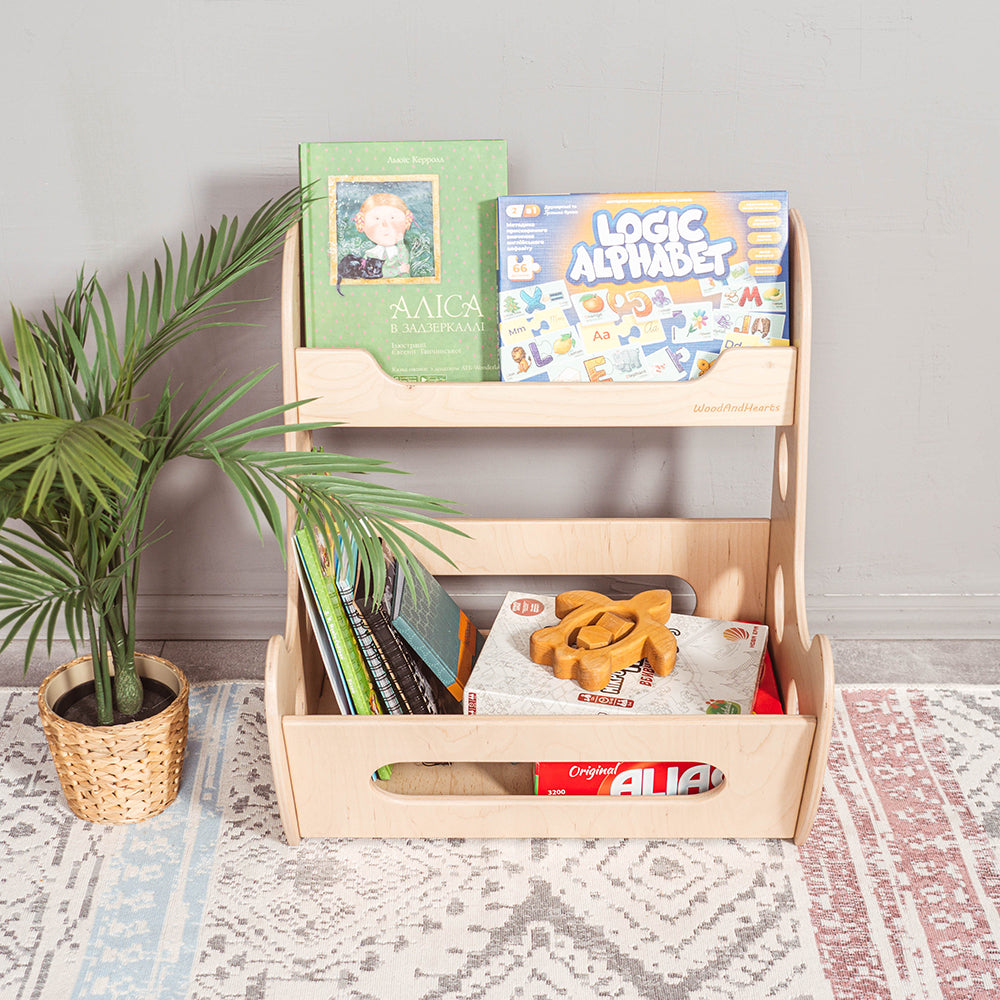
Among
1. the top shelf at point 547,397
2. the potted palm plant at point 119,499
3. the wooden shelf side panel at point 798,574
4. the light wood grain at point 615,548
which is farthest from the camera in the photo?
the light wood grain at point 615,548

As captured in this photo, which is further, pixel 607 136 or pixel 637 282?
pixel 607 136

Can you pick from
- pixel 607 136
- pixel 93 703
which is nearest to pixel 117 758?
pixel 93 703

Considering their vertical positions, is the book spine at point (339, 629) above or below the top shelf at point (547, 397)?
below

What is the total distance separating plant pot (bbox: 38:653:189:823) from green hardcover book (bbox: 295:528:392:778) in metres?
0.24

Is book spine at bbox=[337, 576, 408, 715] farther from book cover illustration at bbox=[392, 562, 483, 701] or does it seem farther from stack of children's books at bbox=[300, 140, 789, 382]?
stack of children's books at bbox=[300, 140, 789, 382]

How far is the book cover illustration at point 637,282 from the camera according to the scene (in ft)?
4.28

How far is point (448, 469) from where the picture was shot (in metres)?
1.67

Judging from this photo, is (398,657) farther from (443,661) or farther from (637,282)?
(637,282)

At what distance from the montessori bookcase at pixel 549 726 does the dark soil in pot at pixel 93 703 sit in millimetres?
202

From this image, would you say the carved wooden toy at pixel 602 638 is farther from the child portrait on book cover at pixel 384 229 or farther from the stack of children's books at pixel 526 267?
the child portrait on book cover at pixel 384 229

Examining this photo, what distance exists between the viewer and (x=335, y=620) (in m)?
1.30

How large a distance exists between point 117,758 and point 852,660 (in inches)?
47.0

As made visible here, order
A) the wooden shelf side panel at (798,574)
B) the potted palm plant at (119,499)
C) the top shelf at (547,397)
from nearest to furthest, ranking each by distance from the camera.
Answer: the potted palm plant at (119,499), the wooden shelf side panel at (798,574), the top shelf at (547,397)

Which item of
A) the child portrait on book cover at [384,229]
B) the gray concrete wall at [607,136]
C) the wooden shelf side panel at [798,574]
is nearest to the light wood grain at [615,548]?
the wooden shelf side panel at [798,574]
